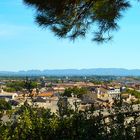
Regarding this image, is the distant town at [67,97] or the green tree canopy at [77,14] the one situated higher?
the green tree canopy at [77,14]

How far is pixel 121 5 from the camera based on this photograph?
265 inches

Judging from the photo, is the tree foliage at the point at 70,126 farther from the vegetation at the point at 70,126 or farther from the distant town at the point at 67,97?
the distant town at the point at 67,97

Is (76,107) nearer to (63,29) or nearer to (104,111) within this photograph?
(104,111)

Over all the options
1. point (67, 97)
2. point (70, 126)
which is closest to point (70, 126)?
point (70, 126)

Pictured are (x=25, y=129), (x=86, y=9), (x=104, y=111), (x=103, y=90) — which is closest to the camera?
(x=25, y=129)

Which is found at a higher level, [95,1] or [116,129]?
[95,1]

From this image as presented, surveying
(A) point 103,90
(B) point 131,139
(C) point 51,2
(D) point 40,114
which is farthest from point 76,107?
(A) point 103,90

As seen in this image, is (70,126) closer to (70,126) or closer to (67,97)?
(70,126)

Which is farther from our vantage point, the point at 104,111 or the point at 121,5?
the point at 121,5

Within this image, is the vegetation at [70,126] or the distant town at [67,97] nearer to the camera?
the vegetation at [70,126]

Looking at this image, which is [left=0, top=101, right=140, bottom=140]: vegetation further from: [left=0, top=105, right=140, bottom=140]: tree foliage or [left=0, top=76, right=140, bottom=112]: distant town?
[left=0, top=76, right=140, bottom=112]: distant town

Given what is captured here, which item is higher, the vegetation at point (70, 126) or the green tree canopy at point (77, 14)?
the green tree canopy at point (77, 14)

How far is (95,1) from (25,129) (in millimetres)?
2254

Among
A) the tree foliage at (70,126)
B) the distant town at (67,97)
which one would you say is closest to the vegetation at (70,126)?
the tree foliage at (70,126)
